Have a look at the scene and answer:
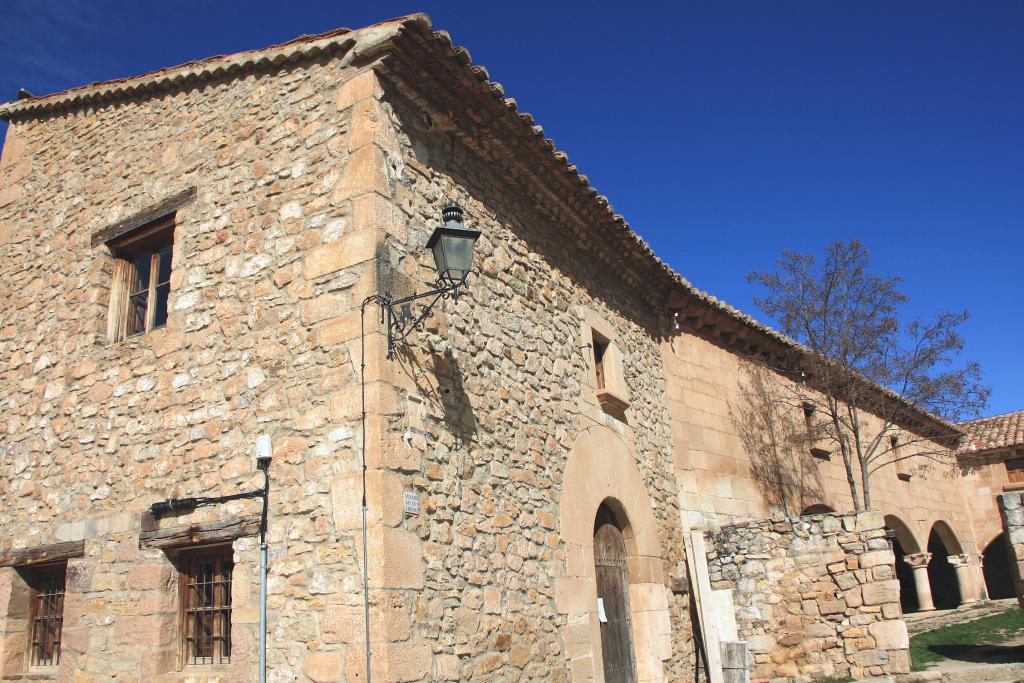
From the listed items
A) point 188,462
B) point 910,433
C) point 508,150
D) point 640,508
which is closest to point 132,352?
point 188,462

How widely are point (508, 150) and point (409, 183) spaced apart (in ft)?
5.21

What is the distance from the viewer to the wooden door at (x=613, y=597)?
7973 mm

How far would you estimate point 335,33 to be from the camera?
6344mm

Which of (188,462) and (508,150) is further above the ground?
(508,150)

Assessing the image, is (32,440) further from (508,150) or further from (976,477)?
(976,477)

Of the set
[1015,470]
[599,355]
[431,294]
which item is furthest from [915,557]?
[431,294]

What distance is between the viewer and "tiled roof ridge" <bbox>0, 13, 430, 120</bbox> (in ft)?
20.1

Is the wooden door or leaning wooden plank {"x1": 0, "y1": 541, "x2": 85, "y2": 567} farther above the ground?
leaning wooden plank {"x1": 0, "y1": 541, "x2": 85, "y2": 567}

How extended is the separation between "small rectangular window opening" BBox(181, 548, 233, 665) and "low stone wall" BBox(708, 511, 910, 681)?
5.98 m

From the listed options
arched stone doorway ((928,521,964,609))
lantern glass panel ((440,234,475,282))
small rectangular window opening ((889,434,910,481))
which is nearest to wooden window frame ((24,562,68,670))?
lantern glass panel ((440,234,475,282))

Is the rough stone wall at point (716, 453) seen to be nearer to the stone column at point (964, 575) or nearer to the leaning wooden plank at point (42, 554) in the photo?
the leaning wooden plank at point (42, 554)

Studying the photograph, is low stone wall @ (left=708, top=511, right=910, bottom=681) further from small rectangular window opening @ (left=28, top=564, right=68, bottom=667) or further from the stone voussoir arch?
the stone voussoir arch

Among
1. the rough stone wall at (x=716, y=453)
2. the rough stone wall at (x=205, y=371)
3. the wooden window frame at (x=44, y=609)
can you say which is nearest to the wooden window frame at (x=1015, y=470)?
the rough stone wall at (x=716, y=453)

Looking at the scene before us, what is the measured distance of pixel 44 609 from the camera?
7.07m
